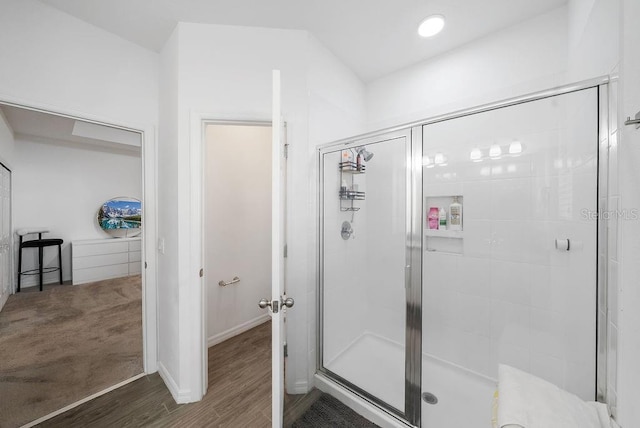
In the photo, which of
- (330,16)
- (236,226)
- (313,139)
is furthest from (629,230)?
(236,226)

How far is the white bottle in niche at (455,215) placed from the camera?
5.95ft

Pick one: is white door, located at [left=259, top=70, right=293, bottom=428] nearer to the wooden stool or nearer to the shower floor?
the shower floor

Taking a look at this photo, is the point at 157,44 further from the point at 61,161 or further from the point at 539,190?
the point at 61,161

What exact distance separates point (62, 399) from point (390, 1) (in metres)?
3.40

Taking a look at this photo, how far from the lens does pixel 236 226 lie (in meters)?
2.53

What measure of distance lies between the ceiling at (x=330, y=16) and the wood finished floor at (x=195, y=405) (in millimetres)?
2555

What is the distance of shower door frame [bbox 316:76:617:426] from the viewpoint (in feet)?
3.06

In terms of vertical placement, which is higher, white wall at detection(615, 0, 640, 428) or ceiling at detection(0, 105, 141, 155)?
ceiling at detection(0, 105, 141, 155)

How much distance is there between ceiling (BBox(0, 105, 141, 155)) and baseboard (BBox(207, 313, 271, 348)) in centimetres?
251

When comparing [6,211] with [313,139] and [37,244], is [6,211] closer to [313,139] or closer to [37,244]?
[37,244]

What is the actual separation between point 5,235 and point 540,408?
17.6 ft

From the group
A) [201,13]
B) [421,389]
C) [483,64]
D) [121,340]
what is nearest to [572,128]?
[483,64]

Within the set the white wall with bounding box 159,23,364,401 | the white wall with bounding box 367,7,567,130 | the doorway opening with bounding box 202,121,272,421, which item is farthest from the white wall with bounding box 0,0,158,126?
the white wall with bounding box 367,7,567,130

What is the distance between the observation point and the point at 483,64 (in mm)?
1785
